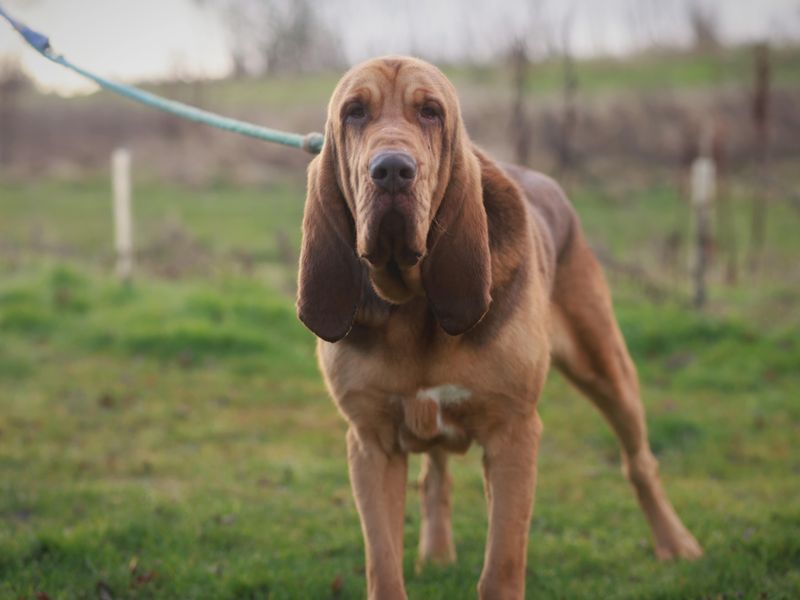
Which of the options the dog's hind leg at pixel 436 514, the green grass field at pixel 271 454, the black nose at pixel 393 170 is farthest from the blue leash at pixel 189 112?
the green grass field at pixel 271 454

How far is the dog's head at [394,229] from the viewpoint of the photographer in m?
2.98

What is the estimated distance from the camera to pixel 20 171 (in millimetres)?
29312

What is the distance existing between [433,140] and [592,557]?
2.58 metres

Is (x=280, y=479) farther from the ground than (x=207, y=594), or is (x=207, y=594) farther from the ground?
(x=207, y=594)

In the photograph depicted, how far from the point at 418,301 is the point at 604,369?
64.6 inches

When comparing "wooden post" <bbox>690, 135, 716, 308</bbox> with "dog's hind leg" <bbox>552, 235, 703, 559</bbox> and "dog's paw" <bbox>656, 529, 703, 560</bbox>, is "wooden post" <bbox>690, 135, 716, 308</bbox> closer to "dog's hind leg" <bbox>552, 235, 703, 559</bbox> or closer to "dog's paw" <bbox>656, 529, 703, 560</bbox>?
"dog's hind leg" <bbox>552, 235, 703, 559</bbox>

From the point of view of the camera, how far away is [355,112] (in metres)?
3.05

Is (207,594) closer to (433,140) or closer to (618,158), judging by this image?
(433,140)

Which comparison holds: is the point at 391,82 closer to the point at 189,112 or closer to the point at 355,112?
the point at 355,112

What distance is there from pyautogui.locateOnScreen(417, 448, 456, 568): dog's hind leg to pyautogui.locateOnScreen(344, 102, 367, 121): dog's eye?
2054 millimetres

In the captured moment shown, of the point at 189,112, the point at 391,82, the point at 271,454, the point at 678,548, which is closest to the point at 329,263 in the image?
the point at 391,82

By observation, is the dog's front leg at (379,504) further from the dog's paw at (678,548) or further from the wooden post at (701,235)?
the wooden post at (701,235)

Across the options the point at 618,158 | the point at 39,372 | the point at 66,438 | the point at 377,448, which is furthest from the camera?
the point at 618,158

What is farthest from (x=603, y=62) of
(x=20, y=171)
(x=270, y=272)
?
(x=270, y=272)
